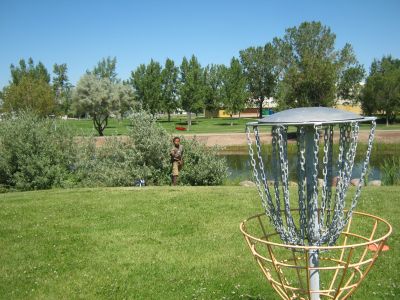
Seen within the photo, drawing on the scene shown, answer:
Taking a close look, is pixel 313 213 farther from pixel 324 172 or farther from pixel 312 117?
pixel 312 117

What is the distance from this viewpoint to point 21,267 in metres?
6.41

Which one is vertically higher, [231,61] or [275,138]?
[231,61]

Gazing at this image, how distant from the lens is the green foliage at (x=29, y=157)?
15.1 metres

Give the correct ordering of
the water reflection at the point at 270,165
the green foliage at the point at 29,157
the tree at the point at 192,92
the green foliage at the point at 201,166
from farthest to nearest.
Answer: the tree at the point at 192,92 → the water reflection at the point at 270,165 → the green foliage at the point at 201,166 → the green foliage at the point at 29,157

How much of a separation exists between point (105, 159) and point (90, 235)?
8.91 metres

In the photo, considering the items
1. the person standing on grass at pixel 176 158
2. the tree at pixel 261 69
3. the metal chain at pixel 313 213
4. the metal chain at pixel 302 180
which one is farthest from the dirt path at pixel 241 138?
the tree at pixel 261 69

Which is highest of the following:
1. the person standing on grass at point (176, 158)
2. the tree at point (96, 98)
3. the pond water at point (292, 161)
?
the tree at point (96, 98)

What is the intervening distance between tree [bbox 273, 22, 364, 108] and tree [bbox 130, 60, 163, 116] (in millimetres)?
18775

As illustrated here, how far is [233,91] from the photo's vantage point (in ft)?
196

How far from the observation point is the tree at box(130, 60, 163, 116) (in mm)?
61438

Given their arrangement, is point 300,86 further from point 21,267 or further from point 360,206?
point 21,267

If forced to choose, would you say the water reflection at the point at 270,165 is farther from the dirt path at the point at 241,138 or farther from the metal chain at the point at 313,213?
the metal chain at the point at 313,213

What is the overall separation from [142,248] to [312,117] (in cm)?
488

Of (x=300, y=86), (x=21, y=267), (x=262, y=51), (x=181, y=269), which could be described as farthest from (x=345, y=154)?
(x=262, y=51)
